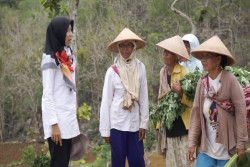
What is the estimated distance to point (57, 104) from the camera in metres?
3.11

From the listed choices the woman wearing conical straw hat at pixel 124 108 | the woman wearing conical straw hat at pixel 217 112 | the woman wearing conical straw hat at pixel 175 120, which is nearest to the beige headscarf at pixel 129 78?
the woman wearing conical straw hat at pixel 124 108

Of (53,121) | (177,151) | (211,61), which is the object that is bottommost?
(177,151)

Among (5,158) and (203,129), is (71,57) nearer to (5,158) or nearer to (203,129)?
(203,129)

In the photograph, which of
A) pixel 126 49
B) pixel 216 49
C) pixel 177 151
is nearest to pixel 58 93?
pixel 126 49

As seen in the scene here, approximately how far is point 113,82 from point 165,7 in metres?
10.9

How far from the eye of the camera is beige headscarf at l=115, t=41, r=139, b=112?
11.1 ft

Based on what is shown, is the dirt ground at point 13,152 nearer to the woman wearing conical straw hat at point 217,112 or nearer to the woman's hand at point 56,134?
the woman's hand at point 56,134

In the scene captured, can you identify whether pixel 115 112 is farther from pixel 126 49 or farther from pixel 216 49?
pixel 216 49

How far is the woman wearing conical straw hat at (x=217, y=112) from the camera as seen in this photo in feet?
8.54

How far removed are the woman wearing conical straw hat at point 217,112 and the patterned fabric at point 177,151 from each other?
1.81ft

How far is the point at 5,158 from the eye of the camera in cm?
1151

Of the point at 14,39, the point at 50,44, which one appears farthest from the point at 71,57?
the point at 14,39

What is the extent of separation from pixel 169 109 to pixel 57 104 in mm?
905

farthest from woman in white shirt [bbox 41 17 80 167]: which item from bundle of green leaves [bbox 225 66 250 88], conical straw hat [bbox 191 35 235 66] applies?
bundle of green leaves [bbox 225 66 250 88]
